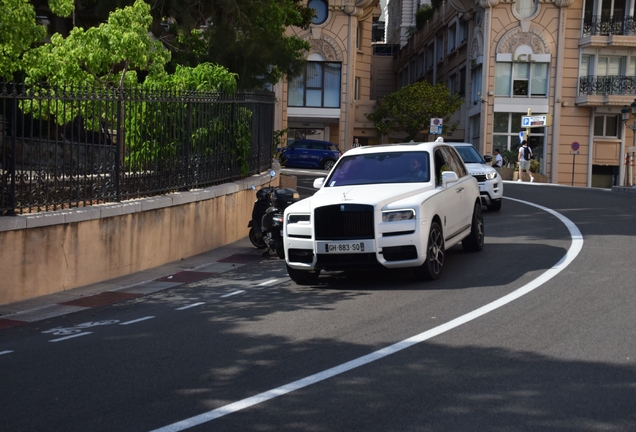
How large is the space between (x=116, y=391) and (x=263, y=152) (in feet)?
45.5

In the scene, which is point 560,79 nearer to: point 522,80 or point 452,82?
point 522,80

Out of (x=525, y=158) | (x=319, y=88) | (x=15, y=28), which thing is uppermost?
(x=319, y=88)

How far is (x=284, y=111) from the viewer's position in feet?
176

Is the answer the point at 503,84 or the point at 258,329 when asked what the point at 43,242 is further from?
the point at 503,84

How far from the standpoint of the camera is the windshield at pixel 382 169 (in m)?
12.1

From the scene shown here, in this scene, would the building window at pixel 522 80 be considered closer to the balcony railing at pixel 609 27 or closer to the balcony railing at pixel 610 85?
the balcony railing at pixel 610 85

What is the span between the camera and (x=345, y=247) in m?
10.7

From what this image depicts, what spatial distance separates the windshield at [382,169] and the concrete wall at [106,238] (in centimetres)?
305

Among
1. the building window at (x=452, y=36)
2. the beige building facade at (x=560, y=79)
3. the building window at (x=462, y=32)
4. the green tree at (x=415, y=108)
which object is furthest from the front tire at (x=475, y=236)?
the building window at (x=452, y=36)

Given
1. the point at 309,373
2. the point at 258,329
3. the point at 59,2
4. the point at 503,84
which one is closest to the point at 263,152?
the point at 59,2

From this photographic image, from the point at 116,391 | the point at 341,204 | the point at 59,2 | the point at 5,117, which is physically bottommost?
the point at 116,391

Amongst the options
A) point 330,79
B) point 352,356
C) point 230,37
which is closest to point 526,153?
point 330,79

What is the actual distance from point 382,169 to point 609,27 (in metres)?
41.0

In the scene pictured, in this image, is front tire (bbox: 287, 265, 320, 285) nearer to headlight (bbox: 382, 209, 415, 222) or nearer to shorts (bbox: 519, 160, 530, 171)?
headlight (bbox: 382, 209, 415, 222)
